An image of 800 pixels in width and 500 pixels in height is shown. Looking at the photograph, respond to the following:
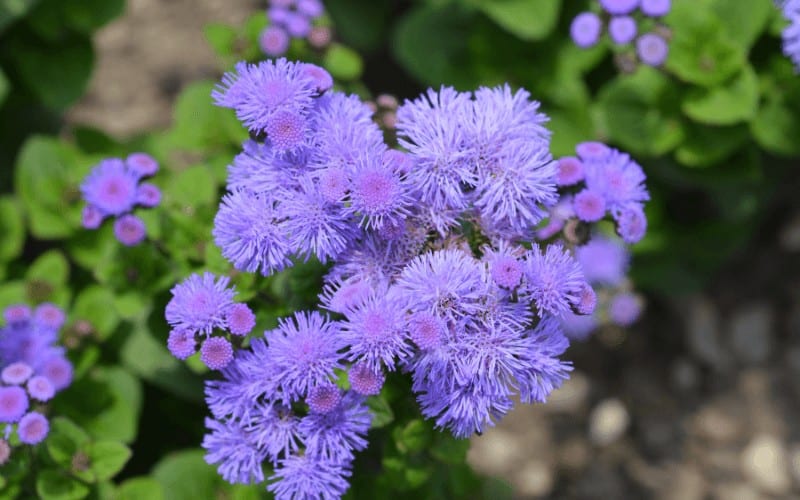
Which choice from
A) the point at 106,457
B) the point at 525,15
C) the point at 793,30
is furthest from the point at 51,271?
the point at 793,30

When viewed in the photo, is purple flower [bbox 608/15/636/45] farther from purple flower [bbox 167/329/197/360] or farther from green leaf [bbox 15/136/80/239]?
green leaf [bbox 15/136/80/239]

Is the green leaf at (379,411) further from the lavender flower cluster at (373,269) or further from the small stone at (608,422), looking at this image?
the small stone at (608,422)

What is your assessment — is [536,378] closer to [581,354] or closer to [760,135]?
[760,135]

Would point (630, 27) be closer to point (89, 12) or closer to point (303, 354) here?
point (303, 354)

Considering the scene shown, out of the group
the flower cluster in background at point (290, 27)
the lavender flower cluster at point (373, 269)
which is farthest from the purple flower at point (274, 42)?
the lavender flower cluster at point (373, 269)

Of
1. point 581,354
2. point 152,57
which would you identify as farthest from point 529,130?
point 152,57

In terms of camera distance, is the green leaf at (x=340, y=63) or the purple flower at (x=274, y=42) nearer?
the purple flower at (x=274, y=42)
